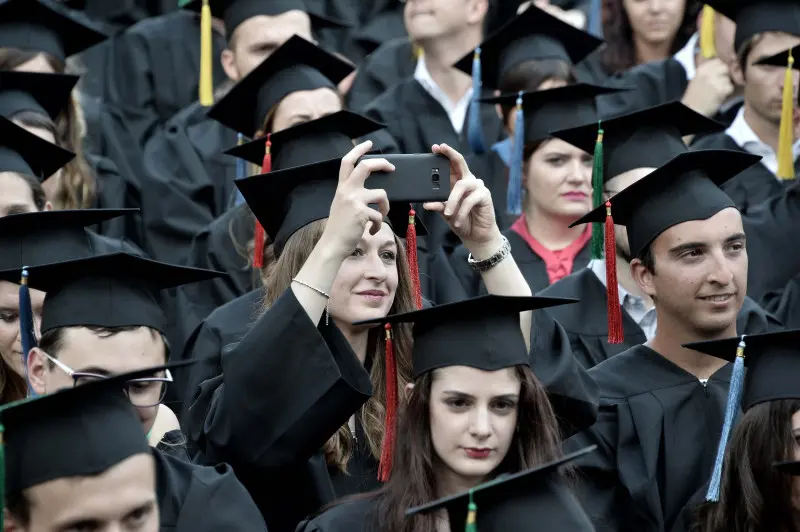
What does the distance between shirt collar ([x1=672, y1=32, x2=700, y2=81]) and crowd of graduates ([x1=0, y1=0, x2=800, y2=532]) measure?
810 mm

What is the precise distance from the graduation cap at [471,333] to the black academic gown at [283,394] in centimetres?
14

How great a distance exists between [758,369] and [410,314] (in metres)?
1.03

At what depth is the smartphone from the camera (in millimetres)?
Answer: 4398

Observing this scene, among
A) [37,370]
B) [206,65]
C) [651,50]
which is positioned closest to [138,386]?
[37,370]

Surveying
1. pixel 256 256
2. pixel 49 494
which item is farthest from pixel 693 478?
pixel 49 494

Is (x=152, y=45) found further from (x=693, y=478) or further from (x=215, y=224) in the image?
(x=693, y=478)

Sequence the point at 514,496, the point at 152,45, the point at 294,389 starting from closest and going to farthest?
the point at 514,496
the point at 294,389
the point at 152,45

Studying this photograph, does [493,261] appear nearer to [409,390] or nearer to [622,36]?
[409,390]

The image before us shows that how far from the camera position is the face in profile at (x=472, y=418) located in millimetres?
4020

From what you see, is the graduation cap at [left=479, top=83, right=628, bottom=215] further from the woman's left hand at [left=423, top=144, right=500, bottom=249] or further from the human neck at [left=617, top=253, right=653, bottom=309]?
the woman's left hand at [left=423, top=144, right=500, bottom=249]

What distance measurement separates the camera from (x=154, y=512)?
3.57 meters

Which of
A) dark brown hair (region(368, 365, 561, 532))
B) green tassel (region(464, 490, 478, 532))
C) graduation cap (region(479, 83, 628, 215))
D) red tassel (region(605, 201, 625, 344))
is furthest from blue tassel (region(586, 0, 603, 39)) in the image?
green tassel (region(464, 490, 478, 532))

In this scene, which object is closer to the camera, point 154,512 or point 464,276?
point 154,512

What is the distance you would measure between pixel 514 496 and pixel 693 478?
1224 mm
